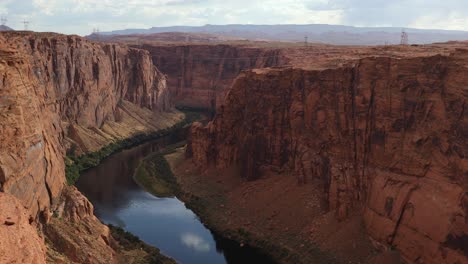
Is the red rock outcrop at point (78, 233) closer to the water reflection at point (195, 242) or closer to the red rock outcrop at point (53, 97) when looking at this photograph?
the red rock outcrop at point (53, 97)

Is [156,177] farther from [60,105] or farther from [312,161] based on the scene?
[312,161]

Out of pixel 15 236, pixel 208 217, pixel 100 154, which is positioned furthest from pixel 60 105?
pixel 15 236

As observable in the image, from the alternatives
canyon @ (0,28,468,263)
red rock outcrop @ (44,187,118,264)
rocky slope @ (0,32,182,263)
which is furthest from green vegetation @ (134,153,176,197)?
red rock outcrop @ (44,187,118,264)

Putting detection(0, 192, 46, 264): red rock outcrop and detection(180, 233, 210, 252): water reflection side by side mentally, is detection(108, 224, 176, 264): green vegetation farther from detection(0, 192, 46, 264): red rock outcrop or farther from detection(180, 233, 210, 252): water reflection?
detection(0, 192, 46, 264): red rock outcrop

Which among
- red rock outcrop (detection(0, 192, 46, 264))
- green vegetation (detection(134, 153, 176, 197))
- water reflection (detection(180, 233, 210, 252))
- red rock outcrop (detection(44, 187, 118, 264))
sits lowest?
water reflection (detection(180, 233, 210, 252))

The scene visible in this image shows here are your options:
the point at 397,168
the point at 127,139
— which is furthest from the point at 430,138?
the point at 127,139

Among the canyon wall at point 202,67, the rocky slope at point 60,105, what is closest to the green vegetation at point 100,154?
the rocky slope at point 60,105

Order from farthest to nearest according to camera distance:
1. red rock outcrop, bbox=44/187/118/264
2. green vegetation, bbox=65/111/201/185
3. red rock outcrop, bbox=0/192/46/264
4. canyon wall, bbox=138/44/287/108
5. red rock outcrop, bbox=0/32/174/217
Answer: canyon wall, bbox=138/44/287/108 < green vegetation, bbox=65/111/201/185 < red rock outcrop, bbox=44/187/118/264 < red rock outcrop, bbox=0/32/174/217 < red rock outcrop, bbox=0/192/46/264
